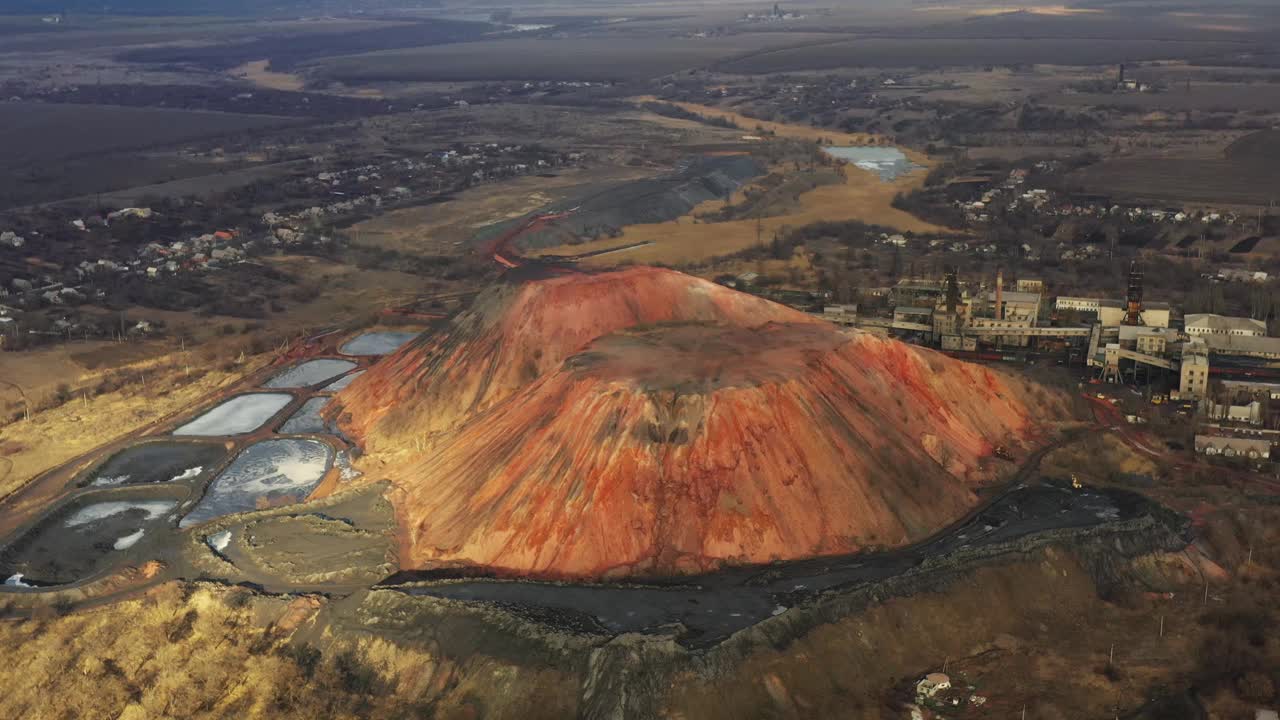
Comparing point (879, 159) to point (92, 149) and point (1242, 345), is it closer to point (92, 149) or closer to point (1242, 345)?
point (1242, 345)

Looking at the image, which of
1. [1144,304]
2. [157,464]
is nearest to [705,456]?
[157,464]

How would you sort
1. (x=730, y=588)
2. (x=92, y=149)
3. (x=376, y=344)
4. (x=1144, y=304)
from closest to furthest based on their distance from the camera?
(x=730, y=588)
(x=1144, y=304)
(x=376, y=344)
(x=92, y=149)

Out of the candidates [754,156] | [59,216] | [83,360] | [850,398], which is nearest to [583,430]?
[850,398]

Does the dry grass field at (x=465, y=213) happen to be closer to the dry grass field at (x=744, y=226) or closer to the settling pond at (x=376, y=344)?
the dry grass field at (x=744, y=226)

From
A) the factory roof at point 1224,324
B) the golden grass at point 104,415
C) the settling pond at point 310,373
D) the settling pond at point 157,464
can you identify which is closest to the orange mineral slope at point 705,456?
the settling pond at point 157,464

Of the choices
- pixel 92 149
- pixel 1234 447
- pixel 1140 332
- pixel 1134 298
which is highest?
pixel 92 149

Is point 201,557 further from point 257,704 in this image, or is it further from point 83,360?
point 83,360

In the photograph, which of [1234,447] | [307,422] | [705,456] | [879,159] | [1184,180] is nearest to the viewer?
[705,456]
